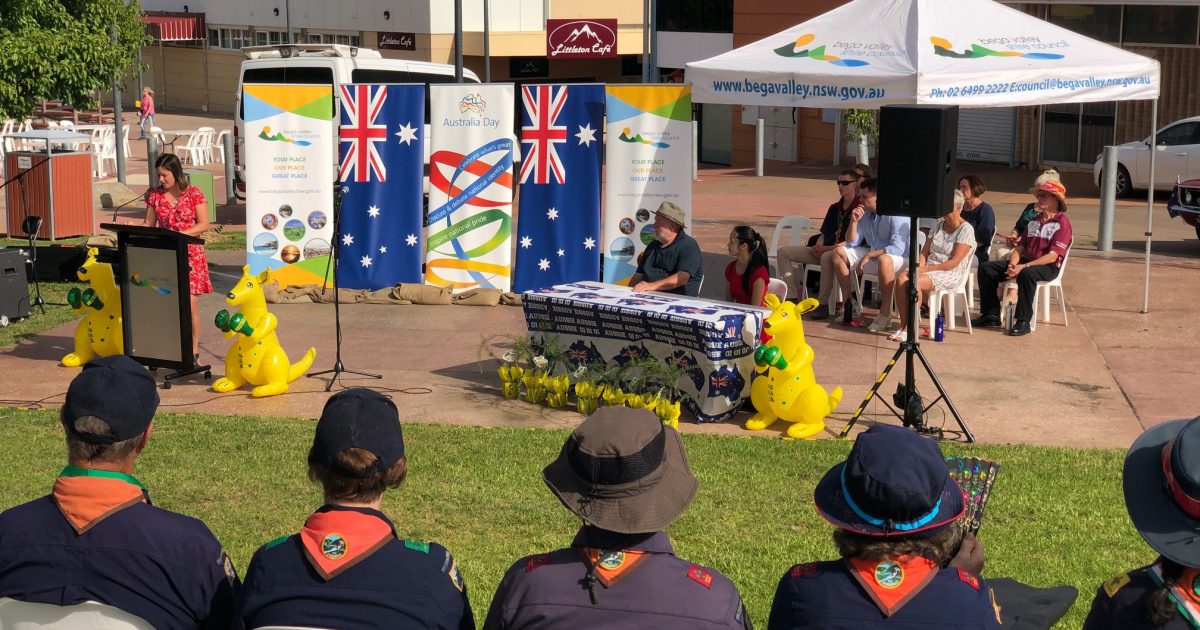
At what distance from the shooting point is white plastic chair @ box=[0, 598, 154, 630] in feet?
10.7

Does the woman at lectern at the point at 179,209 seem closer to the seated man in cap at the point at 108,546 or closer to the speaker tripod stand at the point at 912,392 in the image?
the speaker tripod stand at the point at 912,392

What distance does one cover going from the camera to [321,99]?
512 inches

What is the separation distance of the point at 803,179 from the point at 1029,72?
46.0 ft

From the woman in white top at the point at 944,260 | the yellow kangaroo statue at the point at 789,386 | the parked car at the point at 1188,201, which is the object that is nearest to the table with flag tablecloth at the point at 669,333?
the yellow kangaroo statue at the point at 789,386

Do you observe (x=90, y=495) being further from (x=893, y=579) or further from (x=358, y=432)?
(x=893, y=579)

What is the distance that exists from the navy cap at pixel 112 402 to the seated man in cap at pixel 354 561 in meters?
0.55

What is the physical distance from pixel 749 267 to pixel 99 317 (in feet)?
16.5

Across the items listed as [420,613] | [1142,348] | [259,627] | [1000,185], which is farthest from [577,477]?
[1000,185]

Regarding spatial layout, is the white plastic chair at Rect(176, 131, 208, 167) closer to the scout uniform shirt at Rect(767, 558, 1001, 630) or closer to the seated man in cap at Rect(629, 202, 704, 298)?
the seated man in cap at Rect(629, 202, 704, 298)

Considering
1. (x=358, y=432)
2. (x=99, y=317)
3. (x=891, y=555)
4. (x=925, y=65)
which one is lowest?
(x=99, y=317)

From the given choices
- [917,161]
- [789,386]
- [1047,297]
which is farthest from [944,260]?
[789,386]

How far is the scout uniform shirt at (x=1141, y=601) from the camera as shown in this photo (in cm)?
283

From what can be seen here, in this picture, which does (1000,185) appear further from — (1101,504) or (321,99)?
(1101,504)

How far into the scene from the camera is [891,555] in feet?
9.88
